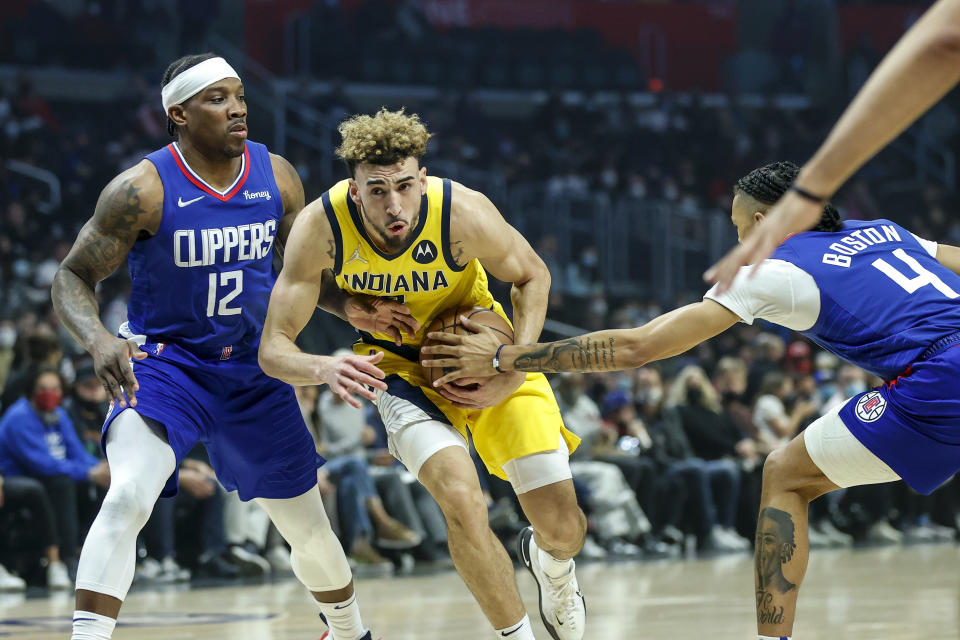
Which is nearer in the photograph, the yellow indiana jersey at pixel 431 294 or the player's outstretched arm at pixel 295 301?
the player's outstretched arm at pixel 295 301

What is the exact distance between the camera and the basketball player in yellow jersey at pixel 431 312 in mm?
4297

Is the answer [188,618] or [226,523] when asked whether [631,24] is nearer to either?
[226,523]

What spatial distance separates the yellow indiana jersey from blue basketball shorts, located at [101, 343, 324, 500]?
1.29 feet

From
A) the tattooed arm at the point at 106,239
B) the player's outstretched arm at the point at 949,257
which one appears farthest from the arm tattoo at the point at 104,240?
the player's outstretched arm at the point at 949,257

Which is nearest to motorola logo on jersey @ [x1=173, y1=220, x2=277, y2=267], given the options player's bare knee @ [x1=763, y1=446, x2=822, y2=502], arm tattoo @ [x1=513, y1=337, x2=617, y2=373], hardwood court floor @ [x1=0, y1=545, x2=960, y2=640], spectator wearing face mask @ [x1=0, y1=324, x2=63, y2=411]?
arm tattoo @ [x1=513, y1=337, x2=617, y2=373]

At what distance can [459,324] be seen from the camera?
471 cm

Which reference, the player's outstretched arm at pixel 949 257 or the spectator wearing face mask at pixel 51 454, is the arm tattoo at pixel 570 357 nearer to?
the player's outstretched arm at pixel 949 257

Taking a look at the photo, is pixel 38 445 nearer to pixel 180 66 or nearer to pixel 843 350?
pixel 180 66

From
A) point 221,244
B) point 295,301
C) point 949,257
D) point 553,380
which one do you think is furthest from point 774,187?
point 553,380

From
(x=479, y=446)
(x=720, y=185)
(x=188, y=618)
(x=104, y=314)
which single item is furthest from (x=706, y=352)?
(x=479, y=446)

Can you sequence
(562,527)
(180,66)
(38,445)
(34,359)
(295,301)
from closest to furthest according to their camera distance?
(295,301), (180,66), (562,527), (38,445), (34,359)

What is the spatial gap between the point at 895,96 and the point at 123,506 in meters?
2.93

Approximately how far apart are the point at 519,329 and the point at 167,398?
136 cm

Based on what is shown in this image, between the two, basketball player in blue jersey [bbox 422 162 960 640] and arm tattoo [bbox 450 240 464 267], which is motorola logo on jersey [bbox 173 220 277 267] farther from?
basketball player in blue jersey [bbox 422 162 960 640]
